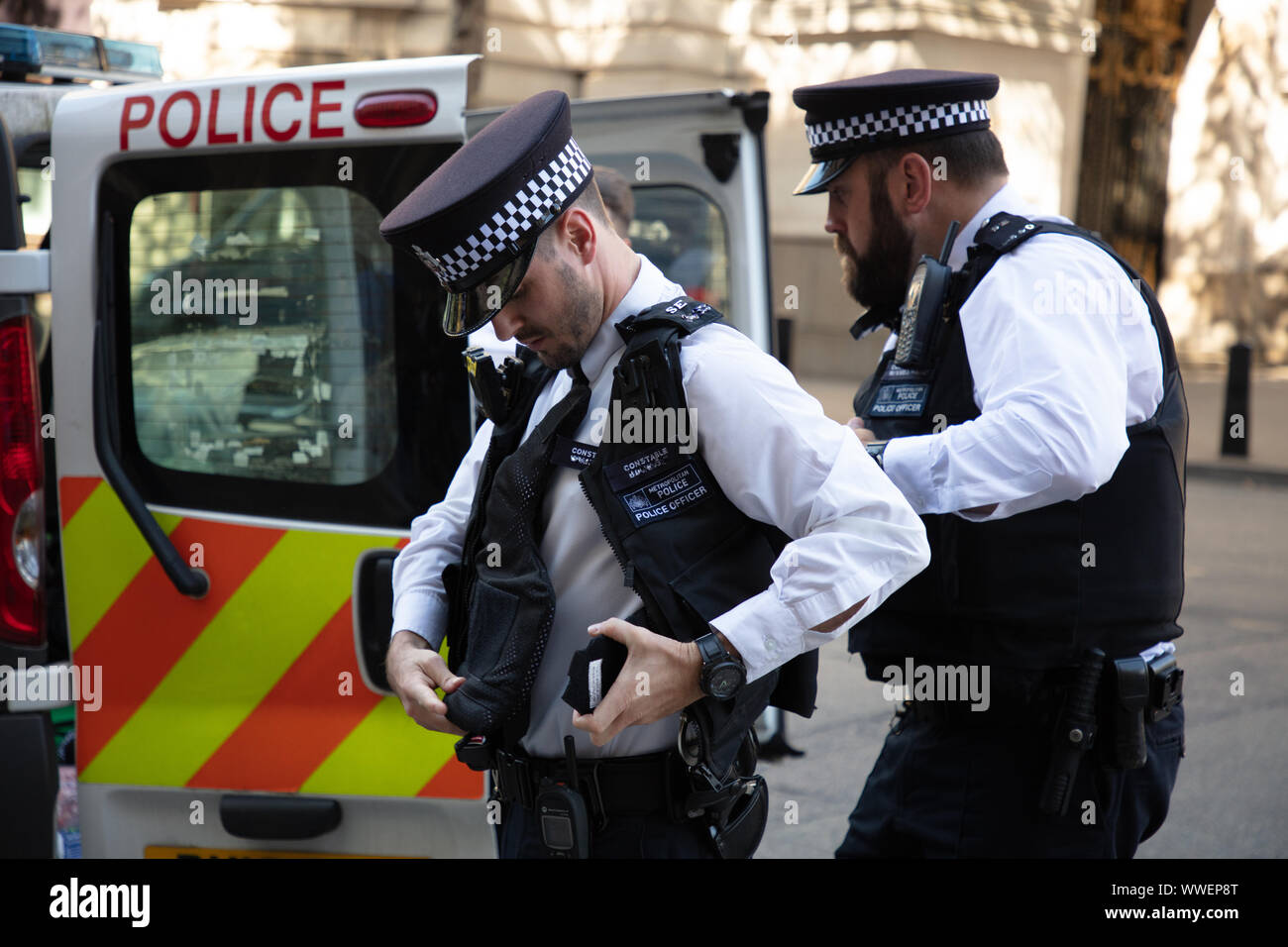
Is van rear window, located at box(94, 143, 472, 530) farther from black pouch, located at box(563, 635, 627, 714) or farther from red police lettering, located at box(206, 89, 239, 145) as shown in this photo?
black pouch, located at box(563, 635, 627, 714)

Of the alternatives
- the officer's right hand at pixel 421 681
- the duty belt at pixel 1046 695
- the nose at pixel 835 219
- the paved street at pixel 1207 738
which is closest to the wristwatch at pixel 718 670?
the officer's right hand at pixel 421 681

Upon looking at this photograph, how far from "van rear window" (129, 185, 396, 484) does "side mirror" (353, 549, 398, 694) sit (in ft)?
0.62

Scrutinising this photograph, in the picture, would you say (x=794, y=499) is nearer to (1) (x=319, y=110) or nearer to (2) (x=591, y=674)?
(2) (x=591, y=674)

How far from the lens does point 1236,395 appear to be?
11.1 metres

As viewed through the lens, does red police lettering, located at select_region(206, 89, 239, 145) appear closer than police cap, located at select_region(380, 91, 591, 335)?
No

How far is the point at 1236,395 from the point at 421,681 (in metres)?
10.5

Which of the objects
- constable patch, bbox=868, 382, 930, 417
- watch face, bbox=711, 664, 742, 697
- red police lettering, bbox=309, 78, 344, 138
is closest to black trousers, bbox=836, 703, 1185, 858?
constable patch, bbox=868, 382, 930, 417

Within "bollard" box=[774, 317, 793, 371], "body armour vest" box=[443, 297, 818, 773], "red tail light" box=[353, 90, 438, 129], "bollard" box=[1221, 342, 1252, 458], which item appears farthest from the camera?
"bollard" box=[774, 317, 793, 371]

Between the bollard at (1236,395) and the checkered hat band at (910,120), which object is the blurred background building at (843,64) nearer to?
the bollard at (1236,395)

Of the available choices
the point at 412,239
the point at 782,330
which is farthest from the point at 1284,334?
the point at 412,239

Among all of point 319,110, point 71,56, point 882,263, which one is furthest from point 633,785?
point 71,56

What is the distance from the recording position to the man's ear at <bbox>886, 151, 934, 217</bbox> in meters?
2.50

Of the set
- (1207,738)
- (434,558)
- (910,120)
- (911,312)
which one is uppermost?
(910,120)

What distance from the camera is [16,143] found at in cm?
343
